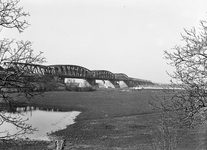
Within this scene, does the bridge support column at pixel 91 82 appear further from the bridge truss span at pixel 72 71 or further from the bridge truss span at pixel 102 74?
the bridge truss span at pixel 102 74

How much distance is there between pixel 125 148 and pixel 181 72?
316 inches

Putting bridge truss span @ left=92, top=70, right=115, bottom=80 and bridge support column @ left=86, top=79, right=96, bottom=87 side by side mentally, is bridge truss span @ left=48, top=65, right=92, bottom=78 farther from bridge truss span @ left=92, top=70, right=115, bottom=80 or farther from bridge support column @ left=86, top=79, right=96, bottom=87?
bridge truss span @ left=92, top=70, right=115, bottom=80

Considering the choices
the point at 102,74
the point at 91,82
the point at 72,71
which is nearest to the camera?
the point at 72,71

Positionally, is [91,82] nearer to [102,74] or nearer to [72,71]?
[72,71]

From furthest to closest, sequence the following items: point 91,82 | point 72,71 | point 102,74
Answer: point 102,74 → point 91,82 → point 72,71

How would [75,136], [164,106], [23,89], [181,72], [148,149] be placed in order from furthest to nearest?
[75,136] < [148,149] < [164,106] < [181,72] < [23,89]

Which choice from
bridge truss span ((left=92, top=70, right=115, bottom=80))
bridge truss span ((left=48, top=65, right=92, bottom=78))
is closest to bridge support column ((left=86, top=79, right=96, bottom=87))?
bridge truss span ((left=48, top=65, right=92, bottom=78))

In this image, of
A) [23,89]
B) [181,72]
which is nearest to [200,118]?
[181,72]

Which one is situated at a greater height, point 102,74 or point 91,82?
point 102,74

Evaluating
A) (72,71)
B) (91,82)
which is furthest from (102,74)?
(72,71)

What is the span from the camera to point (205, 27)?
7348mm

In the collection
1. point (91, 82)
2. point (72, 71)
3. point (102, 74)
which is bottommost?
point (91, 82)

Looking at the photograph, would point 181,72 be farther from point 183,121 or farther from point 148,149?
point 148,149

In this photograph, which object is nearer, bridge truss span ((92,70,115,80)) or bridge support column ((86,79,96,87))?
bridge support column ((86,79,96,87))
